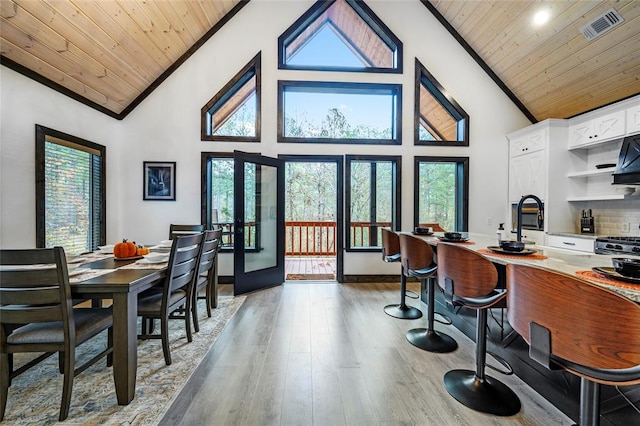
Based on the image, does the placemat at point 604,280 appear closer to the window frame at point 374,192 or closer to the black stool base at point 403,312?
the black stool base at point 403,312

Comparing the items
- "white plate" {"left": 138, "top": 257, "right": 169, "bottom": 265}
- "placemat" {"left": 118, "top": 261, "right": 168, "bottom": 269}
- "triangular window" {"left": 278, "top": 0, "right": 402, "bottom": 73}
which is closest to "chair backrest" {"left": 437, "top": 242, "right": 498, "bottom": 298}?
"placemat" {"left": 118, "top": 261, "right": 168, "bottom": 269}

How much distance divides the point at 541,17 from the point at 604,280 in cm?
388

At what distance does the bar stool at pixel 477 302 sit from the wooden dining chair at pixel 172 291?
1962 millimetres

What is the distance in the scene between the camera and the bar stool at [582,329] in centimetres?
90

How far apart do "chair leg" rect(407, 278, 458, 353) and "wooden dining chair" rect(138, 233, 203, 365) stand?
206 centimetres

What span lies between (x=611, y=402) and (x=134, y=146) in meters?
5.64

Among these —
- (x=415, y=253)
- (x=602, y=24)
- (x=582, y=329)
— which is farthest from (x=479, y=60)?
(x=582, y=329)

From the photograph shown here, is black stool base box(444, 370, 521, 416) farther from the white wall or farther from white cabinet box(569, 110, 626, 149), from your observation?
white cabinet box(569, 110, 626, 149)

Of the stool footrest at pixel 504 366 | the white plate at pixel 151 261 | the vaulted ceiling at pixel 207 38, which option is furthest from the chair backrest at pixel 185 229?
the stool footrest at pixel 504 366

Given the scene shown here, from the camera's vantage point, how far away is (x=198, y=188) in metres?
4.43

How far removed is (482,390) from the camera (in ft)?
6.01

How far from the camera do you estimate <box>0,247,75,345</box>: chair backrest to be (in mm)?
1521

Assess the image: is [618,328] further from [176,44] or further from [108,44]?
[176,44]

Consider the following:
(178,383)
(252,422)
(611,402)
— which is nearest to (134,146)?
(178,383)
